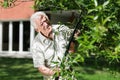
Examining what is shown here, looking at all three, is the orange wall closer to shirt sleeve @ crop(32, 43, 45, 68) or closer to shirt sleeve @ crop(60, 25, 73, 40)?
shirt sleeve @ crop(32, 43, 45, 68)

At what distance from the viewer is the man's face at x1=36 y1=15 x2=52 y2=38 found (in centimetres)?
468

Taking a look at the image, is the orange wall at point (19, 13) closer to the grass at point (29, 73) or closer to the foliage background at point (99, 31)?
the grass at point (29, 73)

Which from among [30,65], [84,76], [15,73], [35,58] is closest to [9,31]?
[30,65]

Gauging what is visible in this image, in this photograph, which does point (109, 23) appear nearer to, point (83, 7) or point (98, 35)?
point (98, 35)

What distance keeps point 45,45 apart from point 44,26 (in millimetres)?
381

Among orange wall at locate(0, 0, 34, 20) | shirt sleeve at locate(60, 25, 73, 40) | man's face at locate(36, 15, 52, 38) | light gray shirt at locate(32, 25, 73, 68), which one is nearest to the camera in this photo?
shirt sleeve at locate(60, 25, 73, 40)

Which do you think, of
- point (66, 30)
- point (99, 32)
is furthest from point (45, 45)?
point (99, 32)

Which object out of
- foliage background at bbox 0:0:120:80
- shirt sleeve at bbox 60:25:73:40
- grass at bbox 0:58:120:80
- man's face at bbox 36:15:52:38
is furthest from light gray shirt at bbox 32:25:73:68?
grass at bbox 0:58:120:80

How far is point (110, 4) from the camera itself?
2.60 meters

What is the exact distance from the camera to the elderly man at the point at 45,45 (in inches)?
185

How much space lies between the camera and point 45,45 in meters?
5.00

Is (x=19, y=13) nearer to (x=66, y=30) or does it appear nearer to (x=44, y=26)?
(x=44, y=26)

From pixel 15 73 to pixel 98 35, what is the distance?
53.0 feet

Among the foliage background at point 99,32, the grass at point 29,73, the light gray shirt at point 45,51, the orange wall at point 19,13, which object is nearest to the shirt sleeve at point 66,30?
the light gray shirt at point 45,51
